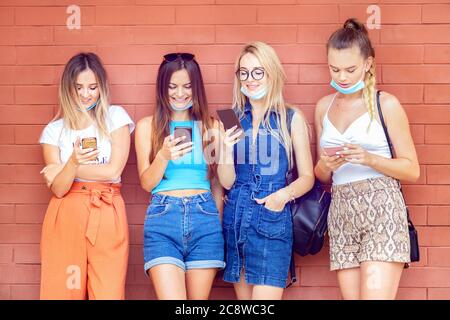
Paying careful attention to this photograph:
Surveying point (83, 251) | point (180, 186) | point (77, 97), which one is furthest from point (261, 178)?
point (77, 97)

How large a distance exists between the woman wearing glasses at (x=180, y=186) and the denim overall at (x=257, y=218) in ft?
0.35

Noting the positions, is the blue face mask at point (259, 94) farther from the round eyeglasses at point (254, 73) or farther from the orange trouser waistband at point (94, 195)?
the orange trouser waistband at point (94, 195)

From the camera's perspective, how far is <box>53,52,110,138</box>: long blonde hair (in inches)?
198

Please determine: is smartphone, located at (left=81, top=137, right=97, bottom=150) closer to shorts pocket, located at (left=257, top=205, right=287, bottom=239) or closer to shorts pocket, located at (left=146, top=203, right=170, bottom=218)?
shorts pocket, located at (left=146, top=203, right=170, bottom=218)

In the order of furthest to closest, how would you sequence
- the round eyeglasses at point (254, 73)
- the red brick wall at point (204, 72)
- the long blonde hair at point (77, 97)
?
1. the red brick wall at point (204, 72)
2. the long blonde hair at point (77, 97)
3. the round eyeglasses at point (254, 73)

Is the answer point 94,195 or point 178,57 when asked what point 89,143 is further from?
point 178,57

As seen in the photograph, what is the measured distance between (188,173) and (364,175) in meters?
1.16

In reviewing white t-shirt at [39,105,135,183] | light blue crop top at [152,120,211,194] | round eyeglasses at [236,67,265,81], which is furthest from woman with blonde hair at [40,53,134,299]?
round eyeglasses at [236,67,265,81]

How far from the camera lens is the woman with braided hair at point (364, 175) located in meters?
4.54

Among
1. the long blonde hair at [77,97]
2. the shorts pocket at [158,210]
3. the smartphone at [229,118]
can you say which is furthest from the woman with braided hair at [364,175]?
the long blonde hair at [77,97]

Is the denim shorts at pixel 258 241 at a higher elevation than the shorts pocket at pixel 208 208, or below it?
below

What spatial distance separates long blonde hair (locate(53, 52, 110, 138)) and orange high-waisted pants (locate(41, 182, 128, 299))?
0.50 metres

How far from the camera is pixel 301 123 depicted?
4.96 m
